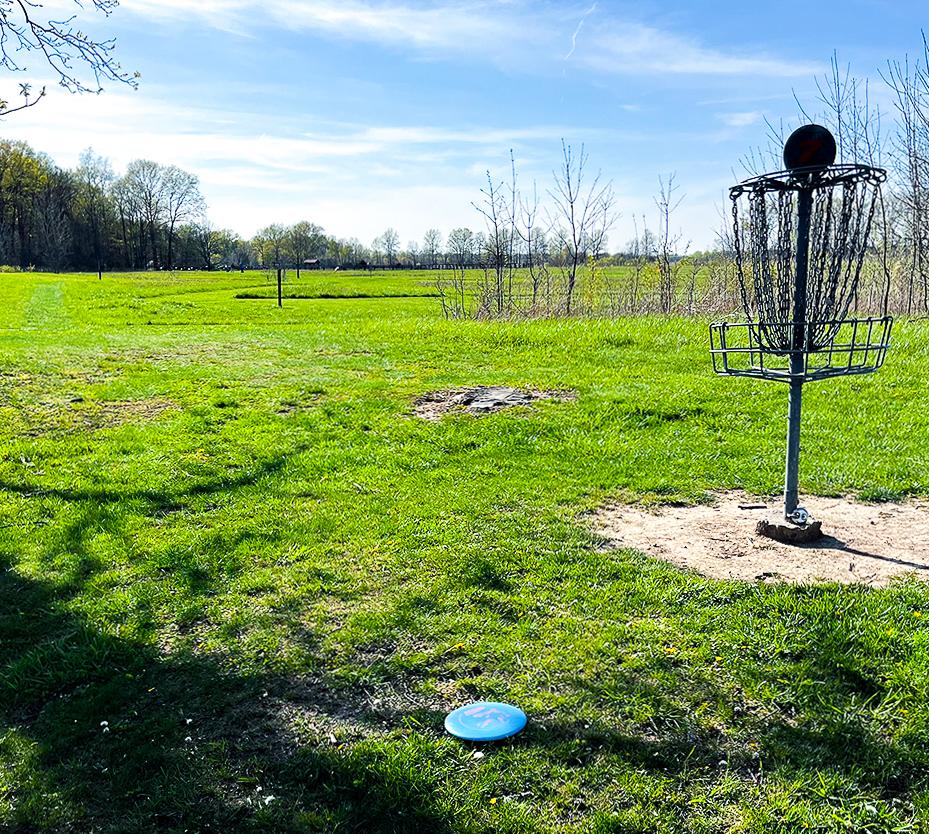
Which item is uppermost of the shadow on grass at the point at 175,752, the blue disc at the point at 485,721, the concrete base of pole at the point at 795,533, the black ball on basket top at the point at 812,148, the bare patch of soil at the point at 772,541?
the black ball on basket top at the point at 812,148

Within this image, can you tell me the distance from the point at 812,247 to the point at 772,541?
1.72 meters

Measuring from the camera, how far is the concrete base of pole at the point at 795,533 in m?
4.25

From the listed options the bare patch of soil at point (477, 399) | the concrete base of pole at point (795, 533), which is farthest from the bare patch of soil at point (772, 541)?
the bare patch of soil at point (477, 399)

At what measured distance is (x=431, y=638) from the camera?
3361mm

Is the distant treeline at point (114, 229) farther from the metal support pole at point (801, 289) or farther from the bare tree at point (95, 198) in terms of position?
the metal support pole at point (801, 289)

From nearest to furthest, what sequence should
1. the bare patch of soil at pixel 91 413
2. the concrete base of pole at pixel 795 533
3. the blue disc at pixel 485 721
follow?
the blue disc at pixel 485 721
the concrete base of pole at pixel 795 533
the bare patch of soil at pixel 91 413

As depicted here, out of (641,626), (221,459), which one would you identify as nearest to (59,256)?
(221,459)

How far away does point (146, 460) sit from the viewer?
253 inches

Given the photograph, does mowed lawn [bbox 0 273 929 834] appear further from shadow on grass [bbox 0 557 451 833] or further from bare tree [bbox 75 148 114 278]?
bare tree [bbox 75 148 114 278]

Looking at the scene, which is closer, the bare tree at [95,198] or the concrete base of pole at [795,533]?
the concrete base of pole at [795,533]

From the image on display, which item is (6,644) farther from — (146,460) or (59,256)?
(59,256)

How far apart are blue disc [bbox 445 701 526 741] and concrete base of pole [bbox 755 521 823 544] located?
2.32 metres

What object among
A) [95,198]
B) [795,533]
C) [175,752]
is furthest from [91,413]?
[95,198]

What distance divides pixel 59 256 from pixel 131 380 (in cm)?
7160
